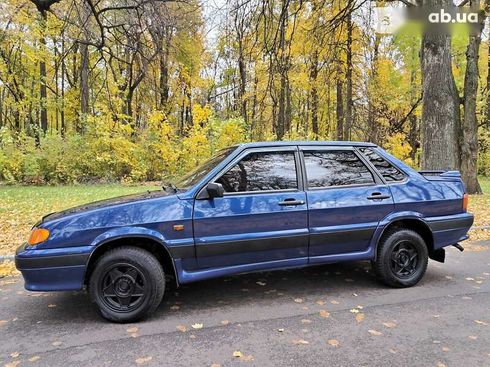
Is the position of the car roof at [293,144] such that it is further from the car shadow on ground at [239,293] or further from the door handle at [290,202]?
the car shadow on ground at [239,293]

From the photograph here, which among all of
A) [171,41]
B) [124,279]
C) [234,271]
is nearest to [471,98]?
[171,41]

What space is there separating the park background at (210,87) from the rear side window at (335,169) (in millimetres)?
2553

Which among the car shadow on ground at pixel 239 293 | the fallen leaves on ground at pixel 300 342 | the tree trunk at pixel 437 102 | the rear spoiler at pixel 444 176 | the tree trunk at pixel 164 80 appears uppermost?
the tree trunk at pixel 164 80

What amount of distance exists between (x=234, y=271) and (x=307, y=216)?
1.00 meters

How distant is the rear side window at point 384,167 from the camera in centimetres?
476

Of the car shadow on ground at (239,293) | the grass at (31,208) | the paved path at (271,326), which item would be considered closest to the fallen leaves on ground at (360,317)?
the paved path at (271,326)

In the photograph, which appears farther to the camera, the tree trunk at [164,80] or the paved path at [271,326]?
the tree trunk at [164,80]

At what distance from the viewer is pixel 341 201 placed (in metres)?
4.43

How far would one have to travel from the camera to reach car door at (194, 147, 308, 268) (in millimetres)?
3980

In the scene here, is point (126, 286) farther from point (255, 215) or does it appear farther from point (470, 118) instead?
point (470, 118)

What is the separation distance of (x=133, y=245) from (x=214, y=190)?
3.25 ft

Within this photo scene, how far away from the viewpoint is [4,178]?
53.4 ft

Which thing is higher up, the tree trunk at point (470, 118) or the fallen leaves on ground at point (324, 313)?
the tree trunk at point (470, 118)

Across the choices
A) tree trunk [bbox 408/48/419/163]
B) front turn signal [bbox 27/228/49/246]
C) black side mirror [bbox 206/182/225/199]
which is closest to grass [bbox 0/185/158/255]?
front turn signal [bbox 27/228/49/246]
